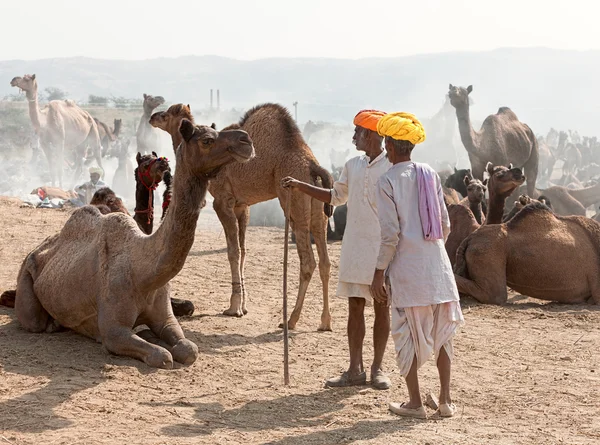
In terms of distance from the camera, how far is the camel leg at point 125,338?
21.7 ft

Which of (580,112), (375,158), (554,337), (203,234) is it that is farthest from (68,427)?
(580,112)

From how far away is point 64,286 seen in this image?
730 cm

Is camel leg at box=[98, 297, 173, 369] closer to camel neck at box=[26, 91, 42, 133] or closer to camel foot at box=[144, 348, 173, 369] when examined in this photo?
camel foot at box=[144, 348, 173, 369]

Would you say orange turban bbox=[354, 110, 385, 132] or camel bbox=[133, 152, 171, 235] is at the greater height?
orange turban bbox=[354, 110, 385, 132]

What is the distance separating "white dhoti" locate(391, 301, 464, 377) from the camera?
558 centimetres

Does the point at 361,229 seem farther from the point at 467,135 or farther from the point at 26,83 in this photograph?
the point at 26,83

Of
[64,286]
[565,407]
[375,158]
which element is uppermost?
[375,158]

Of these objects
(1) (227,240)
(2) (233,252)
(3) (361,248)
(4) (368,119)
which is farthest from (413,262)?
(1) (227,240)

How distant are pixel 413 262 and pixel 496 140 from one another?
14.4 meters

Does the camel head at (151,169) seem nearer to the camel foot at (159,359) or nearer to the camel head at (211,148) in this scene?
Answer: the camel head at (211,148)

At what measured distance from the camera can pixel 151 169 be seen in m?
8.11

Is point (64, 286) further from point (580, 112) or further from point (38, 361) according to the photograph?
point (580, 112)

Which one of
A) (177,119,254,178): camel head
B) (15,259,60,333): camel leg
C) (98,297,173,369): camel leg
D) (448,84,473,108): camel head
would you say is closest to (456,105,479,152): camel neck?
(448,84,473,108): camel head

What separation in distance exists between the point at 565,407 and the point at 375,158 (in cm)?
211
